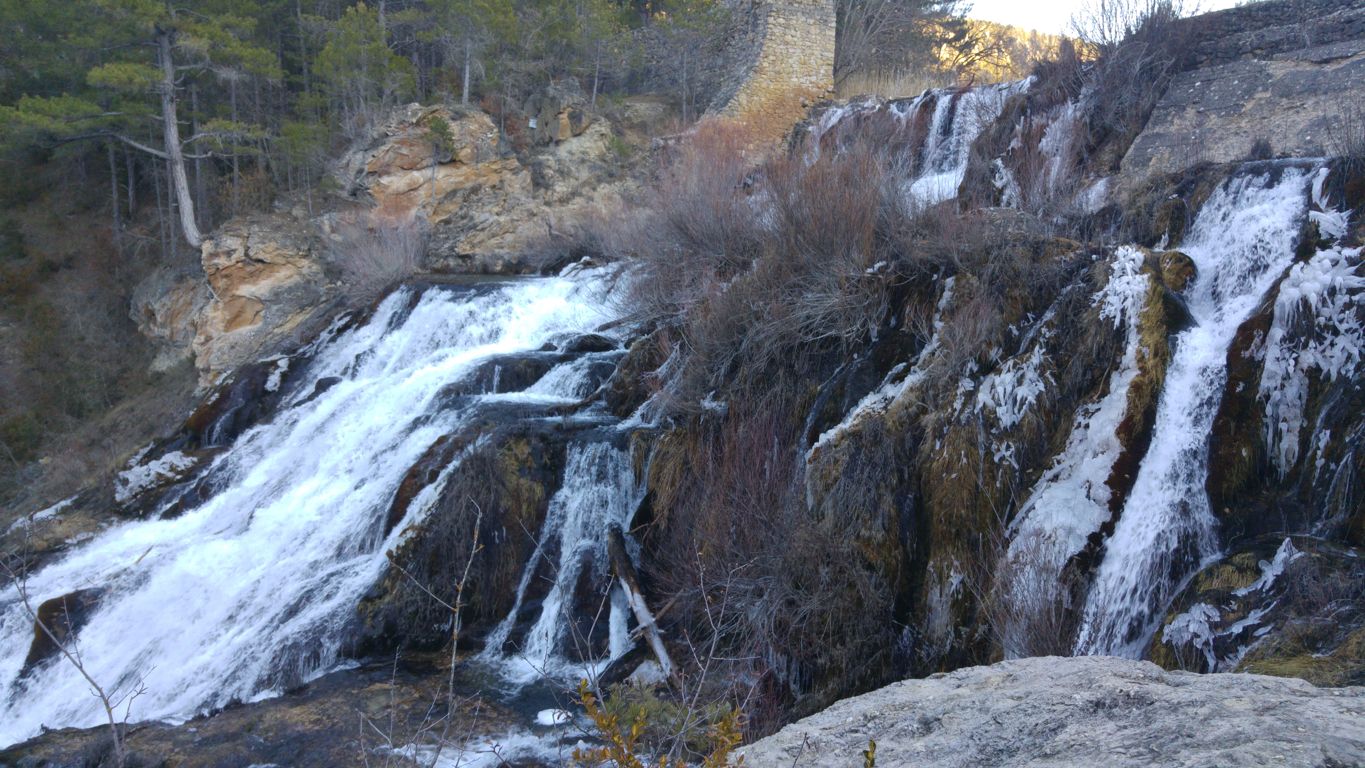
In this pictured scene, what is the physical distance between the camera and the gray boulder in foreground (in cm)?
228

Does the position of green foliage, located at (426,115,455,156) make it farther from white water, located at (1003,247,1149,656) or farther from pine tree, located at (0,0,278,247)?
white water, located at (1003,247,1149,656)

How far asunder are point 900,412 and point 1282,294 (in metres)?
2.29

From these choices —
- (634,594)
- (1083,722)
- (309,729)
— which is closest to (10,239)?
(309,729)

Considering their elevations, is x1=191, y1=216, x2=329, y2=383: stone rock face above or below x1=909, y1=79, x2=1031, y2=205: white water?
below

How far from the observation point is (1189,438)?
5.03 metres

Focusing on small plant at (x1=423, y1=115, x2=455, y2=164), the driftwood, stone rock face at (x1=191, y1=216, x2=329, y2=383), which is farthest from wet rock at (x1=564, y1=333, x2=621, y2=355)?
small plant at (x1=423, y1=115, x2=455, y2=164)

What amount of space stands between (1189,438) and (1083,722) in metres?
2.86

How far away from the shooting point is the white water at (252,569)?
276 inches

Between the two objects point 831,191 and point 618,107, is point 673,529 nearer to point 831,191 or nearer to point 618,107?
point 831,191

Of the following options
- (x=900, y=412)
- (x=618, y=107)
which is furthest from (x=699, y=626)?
(x=618, y=107)

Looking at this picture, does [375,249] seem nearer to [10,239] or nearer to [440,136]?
[440,136]

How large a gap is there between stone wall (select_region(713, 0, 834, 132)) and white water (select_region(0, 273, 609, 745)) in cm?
983

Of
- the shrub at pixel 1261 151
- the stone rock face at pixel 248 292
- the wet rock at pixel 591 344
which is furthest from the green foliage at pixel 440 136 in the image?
the shrub at pixel 1261 151

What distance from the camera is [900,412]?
20.2 ft
